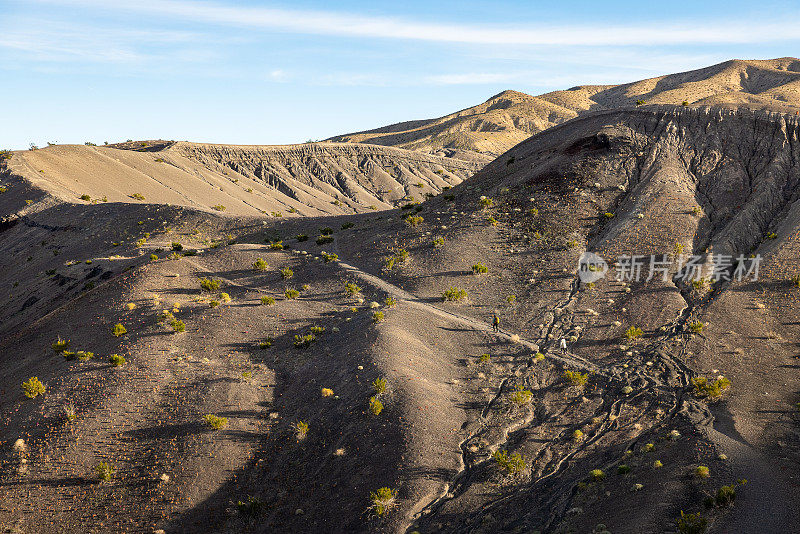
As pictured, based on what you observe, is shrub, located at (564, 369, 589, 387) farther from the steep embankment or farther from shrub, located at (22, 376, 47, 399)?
the steep embankment

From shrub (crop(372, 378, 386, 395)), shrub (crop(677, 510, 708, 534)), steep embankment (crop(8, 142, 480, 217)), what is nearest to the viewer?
shrub (crop(677, 510, 708, 534))

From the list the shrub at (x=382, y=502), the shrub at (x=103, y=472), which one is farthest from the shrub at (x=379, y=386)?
the shrub at (x=103, y=472)

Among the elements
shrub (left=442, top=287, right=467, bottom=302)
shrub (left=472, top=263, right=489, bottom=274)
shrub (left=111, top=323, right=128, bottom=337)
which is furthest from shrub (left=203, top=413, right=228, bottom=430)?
shrub (left=472, top=263, right=489, bottom=274)

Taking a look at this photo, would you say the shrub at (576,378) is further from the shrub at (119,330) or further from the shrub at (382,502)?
the shrub at (119,330)

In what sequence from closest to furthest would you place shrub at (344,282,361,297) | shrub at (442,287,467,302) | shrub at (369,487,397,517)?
shrub at (369,487,397,517)
shrub at (442,287,467,302)
shrub at (344,282,361,297)

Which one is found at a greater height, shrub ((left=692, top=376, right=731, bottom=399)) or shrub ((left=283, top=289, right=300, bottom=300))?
shrub ((left=283, top=289, right=300, bottom=300))

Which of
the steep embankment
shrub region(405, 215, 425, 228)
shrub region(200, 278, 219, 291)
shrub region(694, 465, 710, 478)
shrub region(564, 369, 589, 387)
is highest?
the steep embankment

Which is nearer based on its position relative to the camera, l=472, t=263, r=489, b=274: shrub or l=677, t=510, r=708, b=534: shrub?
l=677, t=510, r=708, b=534: shrub
